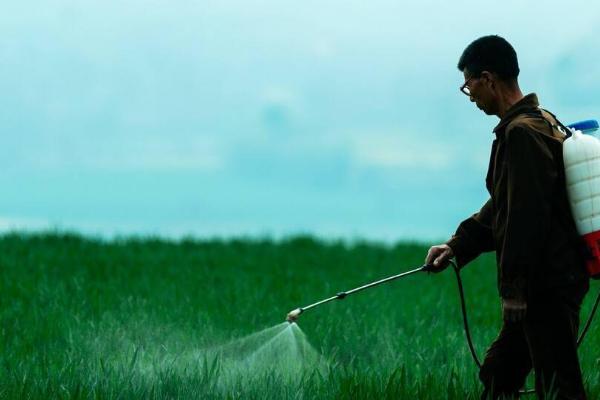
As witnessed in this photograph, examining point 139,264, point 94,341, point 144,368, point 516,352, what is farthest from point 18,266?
point 516,352

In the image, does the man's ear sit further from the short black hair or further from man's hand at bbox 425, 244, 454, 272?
man's hand at bbox 425, 244, 454, 272

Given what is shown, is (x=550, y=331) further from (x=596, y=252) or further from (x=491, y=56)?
(x=491, y=56)

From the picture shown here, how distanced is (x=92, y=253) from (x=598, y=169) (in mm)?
9923

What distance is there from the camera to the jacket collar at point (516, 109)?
14.0 feet

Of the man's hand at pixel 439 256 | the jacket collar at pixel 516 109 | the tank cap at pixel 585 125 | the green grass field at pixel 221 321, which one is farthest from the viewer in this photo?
the green grass field at pixel 221 321

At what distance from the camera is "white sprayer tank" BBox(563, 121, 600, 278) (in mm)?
4125

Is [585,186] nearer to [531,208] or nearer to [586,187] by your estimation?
[586,187]

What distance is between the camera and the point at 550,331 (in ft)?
13.7

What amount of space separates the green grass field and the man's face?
159 cm

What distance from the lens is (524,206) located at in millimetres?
4035

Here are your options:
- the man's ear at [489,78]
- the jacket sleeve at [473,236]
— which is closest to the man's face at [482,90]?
the man's ear at [489,78]

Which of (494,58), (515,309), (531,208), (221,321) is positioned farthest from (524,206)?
(221,321)

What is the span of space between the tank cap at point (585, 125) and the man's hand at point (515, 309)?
911mm

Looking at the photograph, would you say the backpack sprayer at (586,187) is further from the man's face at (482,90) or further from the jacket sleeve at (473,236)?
the jacket sleeve at (473,236)
